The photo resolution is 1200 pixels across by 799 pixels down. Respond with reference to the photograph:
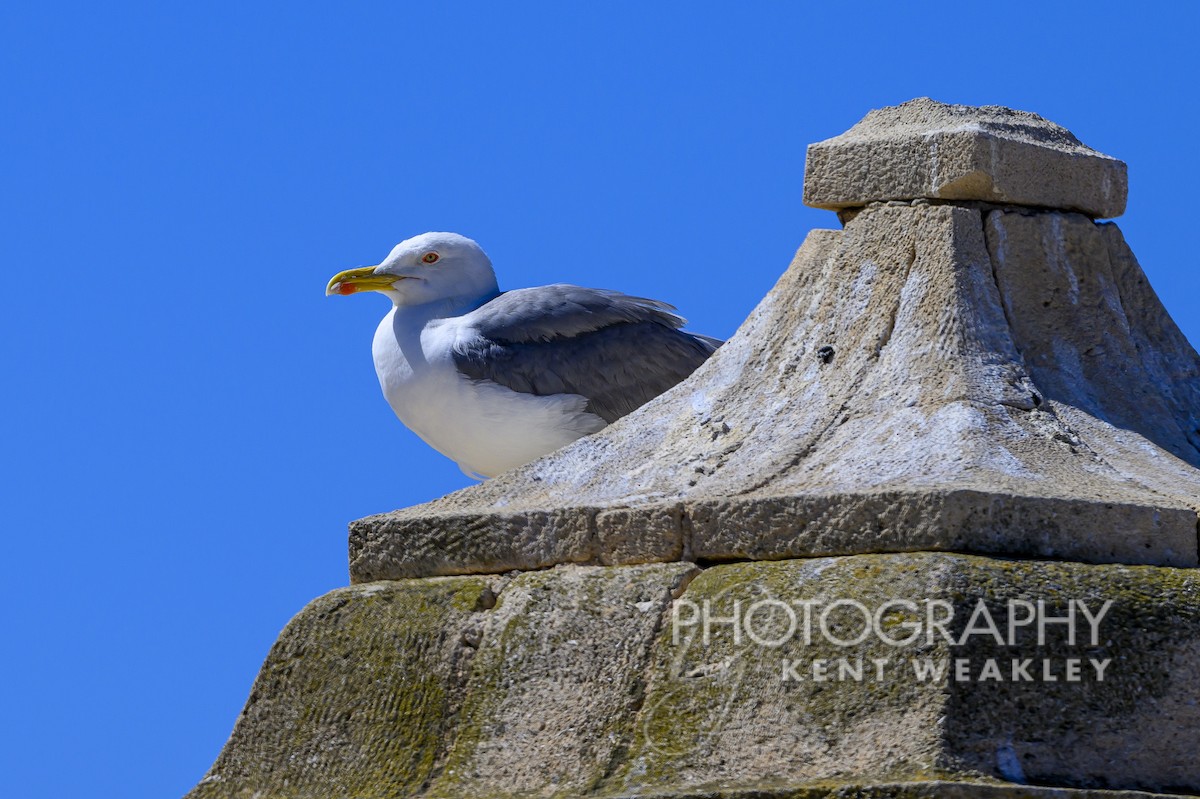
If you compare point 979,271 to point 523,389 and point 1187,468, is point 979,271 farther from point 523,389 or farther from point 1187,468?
point 523,389

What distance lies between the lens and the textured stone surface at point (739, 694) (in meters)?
5.05

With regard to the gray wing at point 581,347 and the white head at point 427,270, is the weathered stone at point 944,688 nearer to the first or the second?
the gray wing at point 581,347

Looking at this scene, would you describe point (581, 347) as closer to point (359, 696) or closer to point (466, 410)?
point (466, 410)

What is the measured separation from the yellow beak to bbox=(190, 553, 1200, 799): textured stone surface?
16.0 ft

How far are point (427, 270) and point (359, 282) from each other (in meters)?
0.38

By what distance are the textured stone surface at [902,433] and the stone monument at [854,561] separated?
0.4 inches

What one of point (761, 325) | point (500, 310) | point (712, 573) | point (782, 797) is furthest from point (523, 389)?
point (782, 797)

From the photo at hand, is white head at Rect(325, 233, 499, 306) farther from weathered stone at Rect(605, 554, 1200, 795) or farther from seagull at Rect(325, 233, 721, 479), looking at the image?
weathered stone at Rect(605, 554, 1200, 795)

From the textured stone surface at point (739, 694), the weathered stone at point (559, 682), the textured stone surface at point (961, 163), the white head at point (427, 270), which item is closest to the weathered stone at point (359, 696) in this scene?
the textured stone surface at point (739, 694)

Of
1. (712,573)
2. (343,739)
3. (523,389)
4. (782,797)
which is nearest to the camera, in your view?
(782,797)

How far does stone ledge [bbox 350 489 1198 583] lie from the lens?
5.29m

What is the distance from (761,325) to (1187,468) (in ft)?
4.60

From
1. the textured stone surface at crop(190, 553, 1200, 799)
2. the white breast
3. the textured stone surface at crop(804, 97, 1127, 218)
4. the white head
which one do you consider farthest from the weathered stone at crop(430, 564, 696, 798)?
the white head

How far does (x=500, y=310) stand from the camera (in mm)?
10539
